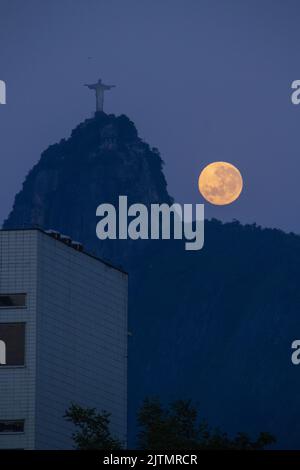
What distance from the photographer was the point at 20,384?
342 feet

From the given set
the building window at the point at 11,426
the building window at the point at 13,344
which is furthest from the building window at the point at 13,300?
the building window at the point at 11,426

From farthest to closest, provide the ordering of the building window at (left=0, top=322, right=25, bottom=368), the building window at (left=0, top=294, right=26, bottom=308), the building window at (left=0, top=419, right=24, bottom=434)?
the building window at (left=0, top=294, right=26, bottom=308), the building window at (left=0, top=322, right=25, bottom=368), the building window at (left=0, top=419, right=24, bottom=434)

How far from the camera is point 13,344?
10494 centimetres

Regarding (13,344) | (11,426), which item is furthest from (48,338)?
(11,426)

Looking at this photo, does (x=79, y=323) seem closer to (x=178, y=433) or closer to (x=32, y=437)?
(x=32, y=437)

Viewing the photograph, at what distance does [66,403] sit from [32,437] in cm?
731

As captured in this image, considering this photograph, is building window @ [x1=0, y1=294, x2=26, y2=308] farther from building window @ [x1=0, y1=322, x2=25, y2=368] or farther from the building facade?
building window @ [x1=0, y1=322, x2=25, y2=368]

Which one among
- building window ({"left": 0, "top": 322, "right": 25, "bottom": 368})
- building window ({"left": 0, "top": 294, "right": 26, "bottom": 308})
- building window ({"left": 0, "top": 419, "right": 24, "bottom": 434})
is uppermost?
building window ({"left": 0, "top": 294, "right": 26, "bottom": 308})

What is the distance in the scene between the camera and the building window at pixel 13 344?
105 metres

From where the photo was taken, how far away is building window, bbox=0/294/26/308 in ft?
347

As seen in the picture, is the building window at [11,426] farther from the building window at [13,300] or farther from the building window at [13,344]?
the building window at [13,300]

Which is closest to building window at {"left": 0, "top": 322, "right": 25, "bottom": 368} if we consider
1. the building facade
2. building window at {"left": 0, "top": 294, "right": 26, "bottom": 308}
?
the building facade
